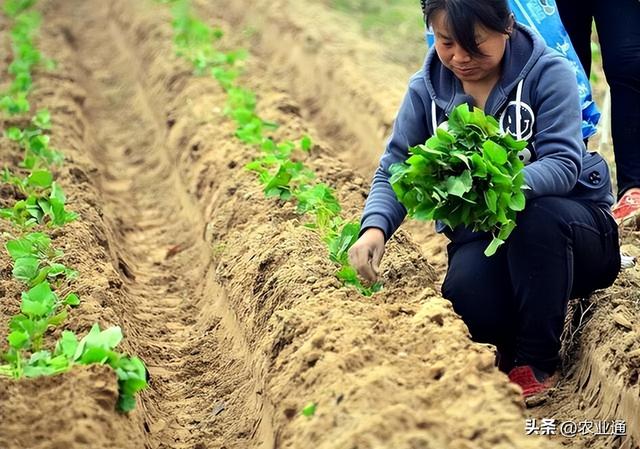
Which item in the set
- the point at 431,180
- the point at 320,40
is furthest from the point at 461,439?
the point at 320,40

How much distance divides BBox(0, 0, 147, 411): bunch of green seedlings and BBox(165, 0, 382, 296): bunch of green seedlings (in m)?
0.98

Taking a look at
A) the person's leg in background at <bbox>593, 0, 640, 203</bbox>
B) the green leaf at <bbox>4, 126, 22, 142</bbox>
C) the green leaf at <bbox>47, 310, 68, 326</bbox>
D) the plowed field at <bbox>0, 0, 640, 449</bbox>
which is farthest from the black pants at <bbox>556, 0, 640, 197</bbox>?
the green leaf at <bbox>4, 126, 22, 142</bbox>

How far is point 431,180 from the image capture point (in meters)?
3.59

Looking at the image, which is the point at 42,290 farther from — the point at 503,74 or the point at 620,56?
the point at 620,56

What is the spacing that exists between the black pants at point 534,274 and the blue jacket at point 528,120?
100 millimetres

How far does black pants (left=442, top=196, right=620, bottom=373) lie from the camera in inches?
145

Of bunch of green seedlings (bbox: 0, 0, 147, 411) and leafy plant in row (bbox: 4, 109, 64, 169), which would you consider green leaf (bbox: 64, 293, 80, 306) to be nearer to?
bunch of green seedlings (bbox: 0, 0, 147, 411)

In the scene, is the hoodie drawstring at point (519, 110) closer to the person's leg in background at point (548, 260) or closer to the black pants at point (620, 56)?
the person's leg in background at point (548, 260)

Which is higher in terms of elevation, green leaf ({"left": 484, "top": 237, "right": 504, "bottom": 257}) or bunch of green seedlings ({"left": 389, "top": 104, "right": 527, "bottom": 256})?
bunch of green seedlings ({"left": 389, "top": 104, "right": 527, "bottom": 256})

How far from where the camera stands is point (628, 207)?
4973 millimetres

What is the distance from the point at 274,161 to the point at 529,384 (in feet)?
7.46

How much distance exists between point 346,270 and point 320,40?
18.4ft

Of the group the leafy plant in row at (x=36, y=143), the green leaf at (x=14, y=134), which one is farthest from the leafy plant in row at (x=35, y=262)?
the green leaf at (x=14, y=134)

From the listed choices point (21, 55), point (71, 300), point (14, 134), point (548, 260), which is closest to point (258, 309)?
point (71, 300)
